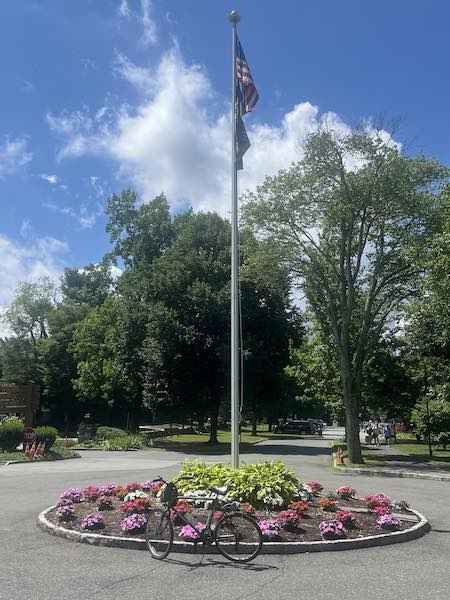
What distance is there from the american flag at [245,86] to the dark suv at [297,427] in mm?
56438

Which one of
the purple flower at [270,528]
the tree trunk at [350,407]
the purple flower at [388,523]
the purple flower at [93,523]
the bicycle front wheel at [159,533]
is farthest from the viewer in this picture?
the tree trunk at [350,407]

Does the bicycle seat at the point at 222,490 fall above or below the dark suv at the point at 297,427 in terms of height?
below

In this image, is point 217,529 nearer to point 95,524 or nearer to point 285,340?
point 95,524

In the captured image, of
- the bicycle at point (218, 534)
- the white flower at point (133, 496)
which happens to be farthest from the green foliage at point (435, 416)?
the bicycle at point (218, 534)

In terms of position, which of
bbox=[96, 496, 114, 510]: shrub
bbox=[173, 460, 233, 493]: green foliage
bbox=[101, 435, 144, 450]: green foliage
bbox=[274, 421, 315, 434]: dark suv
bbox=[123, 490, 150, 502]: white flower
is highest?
bbox=[274, 421, 315, 434]: dark suv

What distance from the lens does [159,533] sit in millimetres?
8117

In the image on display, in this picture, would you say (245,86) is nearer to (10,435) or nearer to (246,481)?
(246,481)

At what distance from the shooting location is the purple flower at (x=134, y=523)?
28.3 ft

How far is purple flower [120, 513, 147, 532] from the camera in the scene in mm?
8616

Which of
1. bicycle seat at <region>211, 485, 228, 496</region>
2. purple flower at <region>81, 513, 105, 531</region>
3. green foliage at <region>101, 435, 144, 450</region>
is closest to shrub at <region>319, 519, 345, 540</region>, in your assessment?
bicycle seat at <region>211, 485, 228, 496</region>

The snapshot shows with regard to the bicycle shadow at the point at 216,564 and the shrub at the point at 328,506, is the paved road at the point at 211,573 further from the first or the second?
the shrub at the point at 328,506

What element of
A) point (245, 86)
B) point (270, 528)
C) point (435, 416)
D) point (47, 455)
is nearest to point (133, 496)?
point (270, 528)

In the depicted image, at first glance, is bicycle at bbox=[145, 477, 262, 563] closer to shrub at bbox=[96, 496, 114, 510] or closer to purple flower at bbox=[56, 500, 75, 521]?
purple flower at bbox=[56, 500, 75, 521]

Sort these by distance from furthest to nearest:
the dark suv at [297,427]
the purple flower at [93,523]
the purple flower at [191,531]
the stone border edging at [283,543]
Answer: the dark suv at [297,427], the purple flower at [93,523], the stone border edging at [283,543], the purple flower at [191,531]
